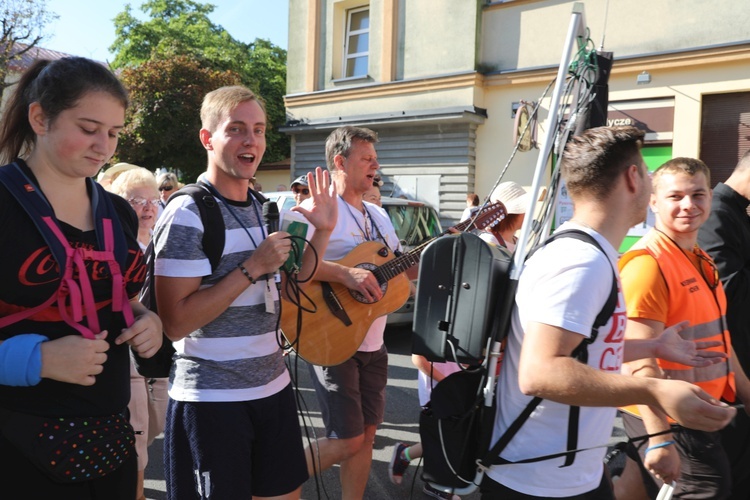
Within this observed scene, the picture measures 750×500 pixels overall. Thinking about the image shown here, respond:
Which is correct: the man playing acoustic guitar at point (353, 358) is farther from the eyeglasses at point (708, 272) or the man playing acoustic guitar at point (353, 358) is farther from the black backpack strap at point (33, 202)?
the black backpack strap at point (33, 202)

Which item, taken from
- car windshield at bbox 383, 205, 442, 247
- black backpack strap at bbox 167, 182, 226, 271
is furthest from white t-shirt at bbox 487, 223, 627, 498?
car windshield at bbox 383, 205, 442, 247

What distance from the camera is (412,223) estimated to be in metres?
8.10

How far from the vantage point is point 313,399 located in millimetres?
5730

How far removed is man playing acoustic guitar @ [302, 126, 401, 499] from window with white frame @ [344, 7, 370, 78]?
12.6m

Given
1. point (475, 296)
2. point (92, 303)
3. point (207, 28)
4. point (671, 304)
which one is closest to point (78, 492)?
point (92, 303)

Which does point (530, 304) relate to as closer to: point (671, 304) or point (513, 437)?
point (513, 437)

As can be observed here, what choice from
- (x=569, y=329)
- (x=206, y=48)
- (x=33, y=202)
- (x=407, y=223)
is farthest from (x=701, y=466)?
(x=206, y=48)

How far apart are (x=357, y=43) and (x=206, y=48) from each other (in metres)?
16.4

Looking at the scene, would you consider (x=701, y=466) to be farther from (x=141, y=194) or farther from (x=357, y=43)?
(x=357, y=43)

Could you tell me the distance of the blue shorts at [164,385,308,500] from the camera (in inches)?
86.9

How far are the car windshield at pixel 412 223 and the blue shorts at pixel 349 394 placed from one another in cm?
422

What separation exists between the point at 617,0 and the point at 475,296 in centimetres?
1170

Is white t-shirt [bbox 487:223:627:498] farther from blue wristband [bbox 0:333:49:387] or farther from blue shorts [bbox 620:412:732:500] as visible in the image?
blue wristband [bbox 0:333:49:387]

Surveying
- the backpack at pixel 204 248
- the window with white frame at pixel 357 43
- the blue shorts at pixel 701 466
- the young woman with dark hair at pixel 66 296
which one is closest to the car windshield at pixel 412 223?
the blue shorts at pixel 701 466
